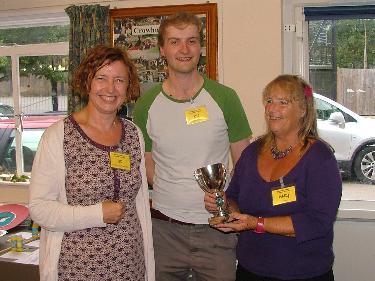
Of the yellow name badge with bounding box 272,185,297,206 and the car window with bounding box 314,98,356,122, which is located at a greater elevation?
the car window with bounding box 314,98,356,122

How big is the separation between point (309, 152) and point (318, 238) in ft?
1.10

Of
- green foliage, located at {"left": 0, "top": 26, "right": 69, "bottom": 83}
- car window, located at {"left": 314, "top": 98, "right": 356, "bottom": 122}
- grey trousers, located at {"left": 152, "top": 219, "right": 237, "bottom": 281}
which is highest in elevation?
green foliage, located at {"left": 0, "top": 26, "right": 69, "bottom": 83}

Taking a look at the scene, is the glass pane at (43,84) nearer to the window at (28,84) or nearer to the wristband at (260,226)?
the window at (28,84)

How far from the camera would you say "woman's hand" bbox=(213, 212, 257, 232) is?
1774mm

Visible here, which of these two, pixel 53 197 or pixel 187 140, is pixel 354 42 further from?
pixel 53 197

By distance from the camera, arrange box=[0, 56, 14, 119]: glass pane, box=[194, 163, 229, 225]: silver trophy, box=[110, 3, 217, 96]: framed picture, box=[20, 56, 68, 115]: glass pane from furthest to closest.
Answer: box=[0, 56, 14, 119]: glass pane → box=[20, 56, 68, 115]: glass pane → box=[110, 3, 217, 96]: framed picture → box=[194, 163, 229, 225]: silver trophy

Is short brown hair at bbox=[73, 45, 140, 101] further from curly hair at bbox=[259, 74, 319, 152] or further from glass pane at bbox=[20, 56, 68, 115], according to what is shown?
glass pane at bbox=[20, 56, 68, 115]

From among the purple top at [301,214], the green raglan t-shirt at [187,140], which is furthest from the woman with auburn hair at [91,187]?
the purple top at [301,214]

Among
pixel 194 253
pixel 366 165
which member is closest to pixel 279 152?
pixel 194 253

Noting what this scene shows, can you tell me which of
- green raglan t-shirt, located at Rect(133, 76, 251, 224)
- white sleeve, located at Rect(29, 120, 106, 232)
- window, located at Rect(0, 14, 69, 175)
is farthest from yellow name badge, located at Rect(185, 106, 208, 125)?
window, located at Rect(0, 14, 69, 175)

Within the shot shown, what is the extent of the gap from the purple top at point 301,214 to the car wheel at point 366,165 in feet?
6.27

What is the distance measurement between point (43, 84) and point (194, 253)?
3.12m

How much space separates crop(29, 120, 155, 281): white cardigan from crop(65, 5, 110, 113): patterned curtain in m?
2.13

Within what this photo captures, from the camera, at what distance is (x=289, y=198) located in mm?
1766
